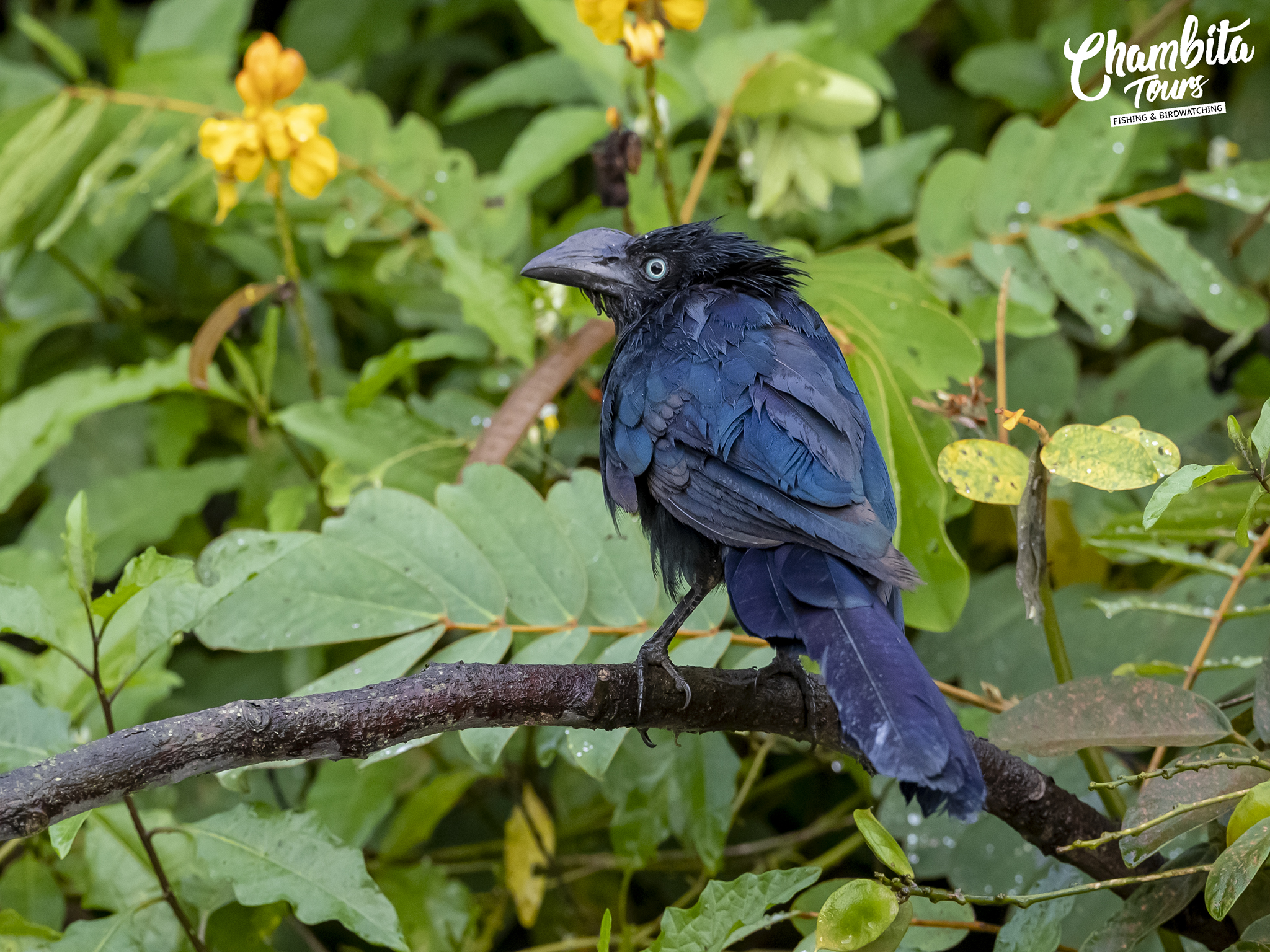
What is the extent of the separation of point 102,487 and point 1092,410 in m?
2.30

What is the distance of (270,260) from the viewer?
2.90m

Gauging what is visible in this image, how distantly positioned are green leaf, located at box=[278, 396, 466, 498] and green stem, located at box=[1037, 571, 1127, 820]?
46.6 inches

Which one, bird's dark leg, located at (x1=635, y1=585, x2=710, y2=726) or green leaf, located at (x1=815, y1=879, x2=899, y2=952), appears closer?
green leaf, located at (x1=815, y1=879, x2=899, y2=952)

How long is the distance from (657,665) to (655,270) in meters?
0.80

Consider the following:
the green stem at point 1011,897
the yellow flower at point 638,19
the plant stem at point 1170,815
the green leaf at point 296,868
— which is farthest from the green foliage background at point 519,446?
the yellow flower at point 638,19

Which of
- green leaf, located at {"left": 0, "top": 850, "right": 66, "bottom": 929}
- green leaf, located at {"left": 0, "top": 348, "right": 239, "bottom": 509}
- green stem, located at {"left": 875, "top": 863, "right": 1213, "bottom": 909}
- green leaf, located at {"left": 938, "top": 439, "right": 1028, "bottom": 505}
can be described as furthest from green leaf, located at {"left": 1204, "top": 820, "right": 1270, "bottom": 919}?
green leaf, located at {"left": 0, "top": 348, "right": 239, "bottom": 509}

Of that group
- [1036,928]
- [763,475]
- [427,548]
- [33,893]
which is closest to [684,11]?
[763,475]

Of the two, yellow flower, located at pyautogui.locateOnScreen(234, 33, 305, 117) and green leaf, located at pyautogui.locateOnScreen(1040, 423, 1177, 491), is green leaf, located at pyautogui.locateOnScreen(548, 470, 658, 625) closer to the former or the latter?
green leaf, located at pyautogui.locateOnScreen(1040, 423, 1177, 491)

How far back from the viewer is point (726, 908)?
1.44 m

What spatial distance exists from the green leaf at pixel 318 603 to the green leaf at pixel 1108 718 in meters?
0.89

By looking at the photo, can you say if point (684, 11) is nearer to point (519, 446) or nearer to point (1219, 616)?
point (519, 446)

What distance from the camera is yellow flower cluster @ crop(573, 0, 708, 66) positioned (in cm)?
202

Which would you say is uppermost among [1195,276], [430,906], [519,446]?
[1195,276]

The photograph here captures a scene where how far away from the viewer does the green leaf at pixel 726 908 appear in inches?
56.1
